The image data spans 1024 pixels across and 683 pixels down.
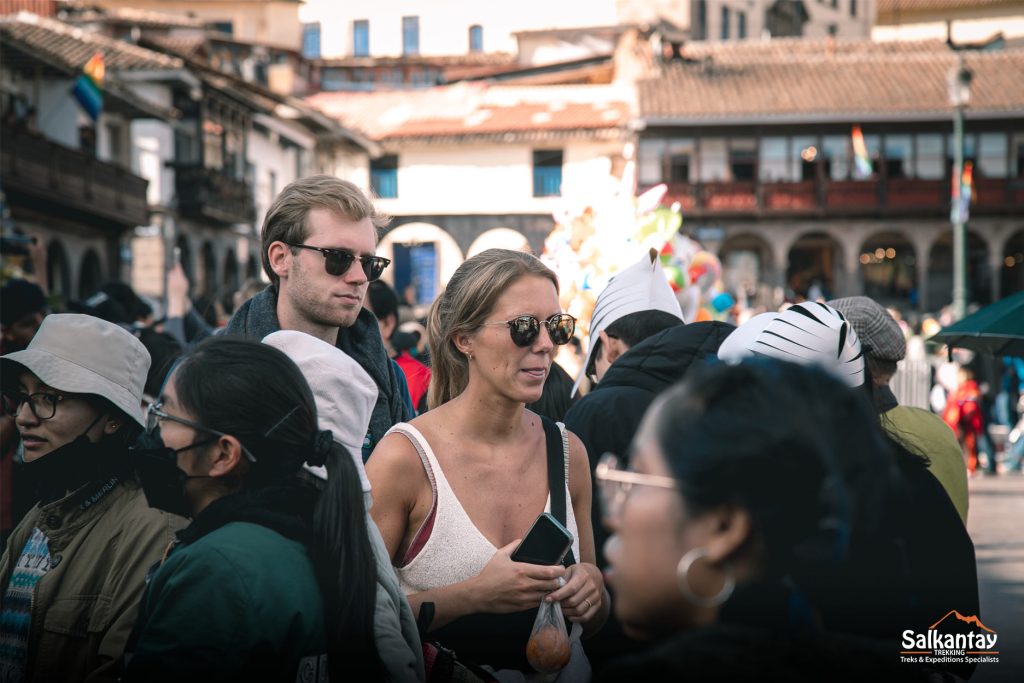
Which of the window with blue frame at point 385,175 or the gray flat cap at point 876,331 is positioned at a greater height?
the window with blue frame at point 385,175

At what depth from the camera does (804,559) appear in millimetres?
1739

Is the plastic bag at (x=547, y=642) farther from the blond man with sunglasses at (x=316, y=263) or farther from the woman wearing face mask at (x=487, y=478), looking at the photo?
the blond man with sunglasses at (x=316, y=263)

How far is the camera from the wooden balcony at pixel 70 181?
23984mm

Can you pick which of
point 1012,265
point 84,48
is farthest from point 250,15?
point 1012,265

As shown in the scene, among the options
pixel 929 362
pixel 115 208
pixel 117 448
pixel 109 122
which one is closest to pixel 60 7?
pixel 109 122

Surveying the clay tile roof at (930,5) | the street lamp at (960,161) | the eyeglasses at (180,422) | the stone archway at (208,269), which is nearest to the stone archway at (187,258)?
the stone archway at (208,269)

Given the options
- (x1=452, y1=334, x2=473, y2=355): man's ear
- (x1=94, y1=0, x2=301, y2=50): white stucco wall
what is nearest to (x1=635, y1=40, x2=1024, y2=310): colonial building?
(x1=94, y1=0, x2=301, y2=50): white stucco wall

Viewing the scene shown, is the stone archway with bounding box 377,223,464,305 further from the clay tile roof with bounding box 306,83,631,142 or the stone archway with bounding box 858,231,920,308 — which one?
the stone archway with bounding box 858,231,920,308

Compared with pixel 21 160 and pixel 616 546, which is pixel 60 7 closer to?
pixel 21 160

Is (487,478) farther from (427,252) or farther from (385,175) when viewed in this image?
(385,175)

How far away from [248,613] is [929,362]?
21106 millimetres

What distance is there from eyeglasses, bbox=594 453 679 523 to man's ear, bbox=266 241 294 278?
79.8 inches

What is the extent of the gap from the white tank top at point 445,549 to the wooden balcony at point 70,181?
70.1ft

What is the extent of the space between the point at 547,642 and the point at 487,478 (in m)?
0.44
